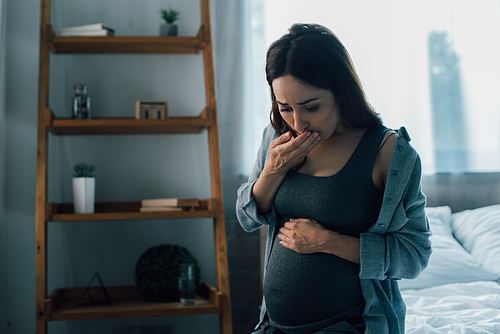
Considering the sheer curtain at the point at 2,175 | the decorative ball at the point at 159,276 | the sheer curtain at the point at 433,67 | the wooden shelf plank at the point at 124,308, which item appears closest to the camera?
the wooden shelf plank at the point at 124,308

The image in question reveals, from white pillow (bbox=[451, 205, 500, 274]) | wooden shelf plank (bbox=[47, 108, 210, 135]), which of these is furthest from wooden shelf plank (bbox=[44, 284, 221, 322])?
Result: white pillow (bbox=[451, 205, 500, 274])

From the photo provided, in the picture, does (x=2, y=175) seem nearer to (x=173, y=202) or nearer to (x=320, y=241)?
(x=173, y=202)

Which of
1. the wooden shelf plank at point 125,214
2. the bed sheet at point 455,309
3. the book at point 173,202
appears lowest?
the bed sheet at point 455,309

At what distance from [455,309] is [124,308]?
1.33 metres

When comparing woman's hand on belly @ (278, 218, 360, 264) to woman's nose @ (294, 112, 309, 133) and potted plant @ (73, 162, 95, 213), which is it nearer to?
woman's nose @ (294, 112, 309, 133)

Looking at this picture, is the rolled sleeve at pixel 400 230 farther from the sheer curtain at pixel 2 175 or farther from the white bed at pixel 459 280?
the sheer curtain at pixel 2 175

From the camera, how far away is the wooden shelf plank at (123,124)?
6.59 ft

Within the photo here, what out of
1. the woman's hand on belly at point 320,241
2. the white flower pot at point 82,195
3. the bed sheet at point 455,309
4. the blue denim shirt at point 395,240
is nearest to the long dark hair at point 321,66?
the blue denim shirt at point 395,240

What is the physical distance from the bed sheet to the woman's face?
0.77m

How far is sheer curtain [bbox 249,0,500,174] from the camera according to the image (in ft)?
8.22

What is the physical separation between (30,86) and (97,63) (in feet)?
1.15

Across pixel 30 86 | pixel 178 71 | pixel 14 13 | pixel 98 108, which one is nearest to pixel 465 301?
pixel 178 71

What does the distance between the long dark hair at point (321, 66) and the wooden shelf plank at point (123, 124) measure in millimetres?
986

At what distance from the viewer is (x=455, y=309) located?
64.0 inches
